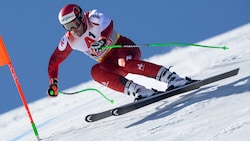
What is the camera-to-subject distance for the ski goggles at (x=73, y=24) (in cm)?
537

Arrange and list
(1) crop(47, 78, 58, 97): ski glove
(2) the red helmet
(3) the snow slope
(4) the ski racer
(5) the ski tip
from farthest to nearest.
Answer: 1. (1) crop(47, 78, 58, 97): ski glove
2. (2) the red helmet
3. (4) the ski racer
4. (5) the ski tip
5. (3) the snow slope

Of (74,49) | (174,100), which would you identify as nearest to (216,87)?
(174,100)

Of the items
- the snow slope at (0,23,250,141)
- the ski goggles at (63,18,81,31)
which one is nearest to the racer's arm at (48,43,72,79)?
the ski goggles at (63,18,81,31)

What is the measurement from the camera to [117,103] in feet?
21.9

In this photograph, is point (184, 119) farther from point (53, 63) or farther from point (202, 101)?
point (53, 63)

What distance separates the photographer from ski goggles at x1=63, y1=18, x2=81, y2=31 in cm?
537

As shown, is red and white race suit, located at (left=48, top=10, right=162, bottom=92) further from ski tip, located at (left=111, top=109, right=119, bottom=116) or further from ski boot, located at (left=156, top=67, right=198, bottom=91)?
ski tip, located at (left=111, top=109, right=119, bottom=116)

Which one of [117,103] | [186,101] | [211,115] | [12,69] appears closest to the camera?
[211,115]

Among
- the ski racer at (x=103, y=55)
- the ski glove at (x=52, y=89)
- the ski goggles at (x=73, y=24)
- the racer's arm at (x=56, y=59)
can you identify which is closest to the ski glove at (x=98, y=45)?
the ski racer at (x=103, y=55)

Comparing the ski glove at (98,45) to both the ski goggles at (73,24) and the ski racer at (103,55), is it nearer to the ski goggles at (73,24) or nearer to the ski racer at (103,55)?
the ski racer at (103,55)

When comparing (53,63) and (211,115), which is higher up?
(53,63)

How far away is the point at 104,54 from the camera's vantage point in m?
5.87

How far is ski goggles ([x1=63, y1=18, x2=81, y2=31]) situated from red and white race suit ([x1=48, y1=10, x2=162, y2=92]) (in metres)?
0.22

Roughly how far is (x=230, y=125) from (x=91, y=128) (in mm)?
2115
